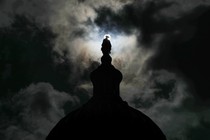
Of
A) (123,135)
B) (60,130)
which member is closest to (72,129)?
(60,130)

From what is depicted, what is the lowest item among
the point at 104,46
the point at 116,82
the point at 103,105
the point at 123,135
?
the point at 123,135

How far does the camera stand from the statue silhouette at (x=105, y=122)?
3828 cm

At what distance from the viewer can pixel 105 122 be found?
3859cm

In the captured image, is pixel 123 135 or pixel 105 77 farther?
pixel 105 77

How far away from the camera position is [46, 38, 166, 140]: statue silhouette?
38.3m

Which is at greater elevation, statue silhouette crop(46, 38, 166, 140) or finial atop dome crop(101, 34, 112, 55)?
finial atop dome crop(101, 34, 112, 55)

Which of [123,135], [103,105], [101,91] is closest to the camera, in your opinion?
[123,135]

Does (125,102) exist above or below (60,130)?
above

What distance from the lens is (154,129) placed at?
133ft

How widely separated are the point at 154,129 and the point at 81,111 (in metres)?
5.31

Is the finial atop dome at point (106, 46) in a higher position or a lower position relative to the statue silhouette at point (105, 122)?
higher

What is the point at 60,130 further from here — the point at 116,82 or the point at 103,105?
the point at 116,82

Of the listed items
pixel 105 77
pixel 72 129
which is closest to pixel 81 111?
pixel 72 129

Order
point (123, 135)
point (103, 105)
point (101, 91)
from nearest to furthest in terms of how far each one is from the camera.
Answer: point (123, 135), point (103, 105), point (101, 91)
